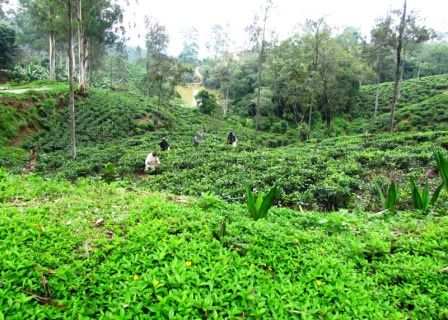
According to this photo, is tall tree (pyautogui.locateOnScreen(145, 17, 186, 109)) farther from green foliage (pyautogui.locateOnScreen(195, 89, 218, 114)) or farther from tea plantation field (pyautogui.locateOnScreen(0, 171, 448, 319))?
tea plantation field (pyautogui.locateOnScreen(0, 171, 448, 319))

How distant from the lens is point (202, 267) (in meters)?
2.82

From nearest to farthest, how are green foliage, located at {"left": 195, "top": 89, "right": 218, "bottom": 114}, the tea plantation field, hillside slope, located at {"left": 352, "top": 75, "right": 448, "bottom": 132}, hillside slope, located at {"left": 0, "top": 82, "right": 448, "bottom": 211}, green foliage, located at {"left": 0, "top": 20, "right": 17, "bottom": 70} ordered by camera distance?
the tea plantation field → hillside slope, located at {"left": 0, "top": 82, "right": 448, "bottom": 211} → hillside slope, located at {"left": 352, "top": 75, "right": 448, "bottom": 132} → green foliage, located at {"left": 0, "top": 20, "right": 17, "bottom": 70} → green foliage, located at {"left": 195, "top": 89, "right": 218, "bottom": 114}

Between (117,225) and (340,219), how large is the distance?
2819 millimetres

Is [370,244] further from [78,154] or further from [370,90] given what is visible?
[370,90]

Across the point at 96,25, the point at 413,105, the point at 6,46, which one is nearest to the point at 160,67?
the point at 96,25

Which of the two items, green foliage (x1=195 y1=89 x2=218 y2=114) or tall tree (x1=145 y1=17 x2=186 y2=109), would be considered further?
green foliage (x1=195 y1=89 x2=218 y2=114)

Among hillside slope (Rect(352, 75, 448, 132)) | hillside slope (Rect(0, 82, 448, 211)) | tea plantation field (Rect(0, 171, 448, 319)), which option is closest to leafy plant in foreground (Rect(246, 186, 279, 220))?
tea plantation field (Rect(0, 171, 448, 319))

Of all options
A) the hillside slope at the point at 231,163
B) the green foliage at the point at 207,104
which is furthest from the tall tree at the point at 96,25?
the green foliage at the point at 207,104

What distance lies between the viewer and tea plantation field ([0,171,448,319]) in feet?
7.94

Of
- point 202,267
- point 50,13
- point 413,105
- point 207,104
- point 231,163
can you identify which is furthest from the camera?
point 207,104

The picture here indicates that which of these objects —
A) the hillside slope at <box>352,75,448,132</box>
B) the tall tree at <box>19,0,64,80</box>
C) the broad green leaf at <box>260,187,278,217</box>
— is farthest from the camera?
the hillside slope at <box>352,75,448,132</box>

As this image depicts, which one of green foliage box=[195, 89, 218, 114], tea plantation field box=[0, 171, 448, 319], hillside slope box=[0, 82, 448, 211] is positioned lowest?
hillside slope box=[0, 82, 448, 211]

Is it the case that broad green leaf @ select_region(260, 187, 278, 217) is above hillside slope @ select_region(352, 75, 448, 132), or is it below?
below

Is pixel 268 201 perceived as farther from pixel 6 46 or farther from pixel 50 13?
pixel 6 46
